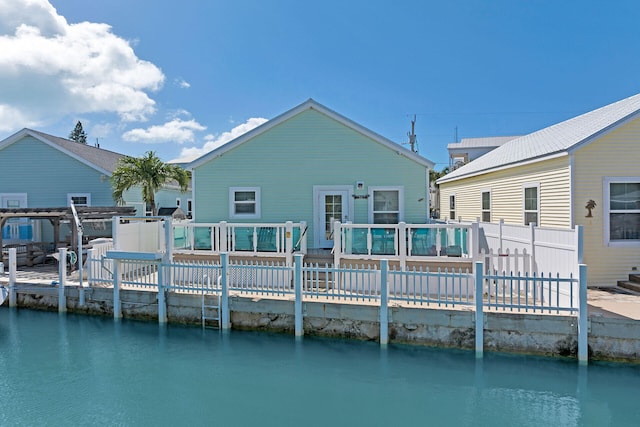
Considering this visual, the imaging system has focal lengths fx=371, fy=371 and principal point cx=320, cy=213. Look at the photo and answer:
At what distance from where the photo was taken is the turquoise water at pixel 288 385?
5.51 meters

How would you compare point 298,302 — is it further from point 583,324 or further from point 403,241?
point 583,324

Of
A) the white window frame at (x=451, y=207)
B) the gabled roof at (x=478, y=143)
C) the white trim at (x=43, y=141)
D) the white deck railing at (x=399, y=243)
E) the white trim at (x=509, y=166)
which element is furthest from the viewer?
the gabled roof at (x=478, y=143)

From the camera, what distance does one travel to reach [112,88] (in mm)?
19766

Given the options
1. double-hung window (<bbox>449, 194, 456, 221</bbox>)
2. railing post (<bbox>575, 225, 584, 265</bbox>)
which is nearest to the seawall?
railing post (<bbox>575, 225, 584, 265</bbox>)

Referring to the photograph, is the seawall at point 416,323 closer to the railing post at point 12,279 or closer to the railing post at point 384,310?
the railing post at point 384,310

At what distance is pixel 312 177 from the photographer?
12391 mm

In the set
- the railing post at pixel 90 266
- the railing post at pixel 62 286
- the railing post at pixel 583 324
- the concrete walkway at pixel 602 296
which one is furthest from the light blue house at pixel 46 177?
the railing post at pixel 583 324

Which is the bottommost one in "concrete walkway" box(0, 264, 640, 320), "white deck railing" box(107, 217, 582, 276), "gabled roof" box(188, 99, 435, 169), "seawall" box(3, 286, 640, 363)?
"seawall" box(3, 286, 640, 363)

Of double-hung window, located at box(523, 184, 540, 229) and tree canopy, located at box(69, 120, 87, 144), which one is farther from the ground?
tree canopy, located at box(69, 120, 87, 144)

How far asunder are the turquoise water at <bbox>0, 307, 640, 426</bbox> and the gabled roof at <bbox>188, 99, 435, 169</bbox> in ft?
20.8

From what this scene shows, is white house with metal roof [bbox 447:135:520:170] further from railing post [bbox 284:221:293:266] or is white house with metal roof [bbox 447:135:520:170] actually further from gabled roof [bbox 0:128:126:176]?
gabled roof [bbox 0:128:126:176]

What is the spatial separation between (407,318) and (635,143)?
763 centimetres

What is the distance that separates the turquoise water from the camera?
5.51 meters

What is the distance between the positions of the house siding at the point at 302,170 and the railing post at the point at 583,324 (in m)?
5.55
